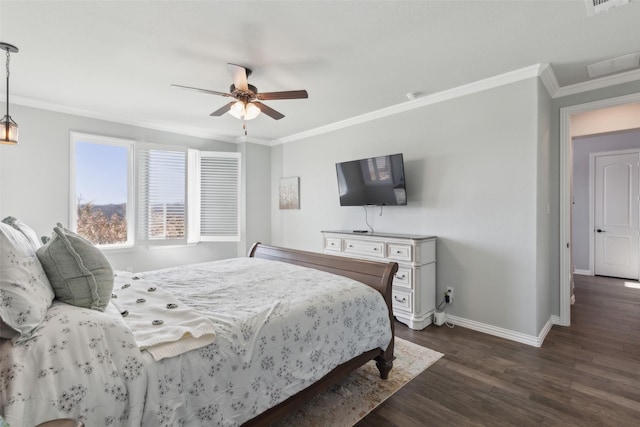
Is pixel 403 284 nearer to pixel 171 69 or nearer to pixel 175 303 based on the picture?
pixel 175 303

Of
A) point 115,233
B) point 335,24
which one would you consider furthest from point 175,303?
point 115,233

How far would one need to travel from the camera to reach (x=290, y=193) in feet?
17.5

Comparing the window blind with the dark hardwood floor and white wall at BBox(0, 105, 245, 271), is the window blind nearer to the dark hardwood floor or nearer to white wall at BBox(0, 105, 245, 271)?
white wall at BBox(0, 105, 245, 271)

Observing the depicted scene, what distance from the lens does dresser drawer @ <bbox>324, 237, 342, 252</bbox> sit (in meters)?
3.91

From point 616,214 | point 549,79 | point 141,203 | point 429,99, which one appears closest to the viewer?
point 549,79

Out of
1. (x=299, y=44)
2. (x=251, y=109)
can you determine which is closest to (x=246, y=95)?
(x=251, y=109)

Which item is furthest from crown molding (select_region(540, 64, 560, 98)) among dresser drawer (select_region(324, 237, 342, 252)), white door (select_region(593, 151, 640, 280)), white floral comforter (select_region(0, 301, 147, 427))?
white floral comforter (select_region(0, 301, 147, 427))

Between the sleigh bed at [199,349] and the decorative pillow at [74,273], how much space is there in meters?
0.06

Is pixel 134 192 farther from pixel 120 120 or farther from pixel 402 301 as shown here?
pixel 402 301

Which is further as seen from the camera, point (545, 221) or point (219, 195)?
point (219, 195)

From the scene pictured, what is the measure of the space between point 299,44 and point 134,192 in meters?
3.41

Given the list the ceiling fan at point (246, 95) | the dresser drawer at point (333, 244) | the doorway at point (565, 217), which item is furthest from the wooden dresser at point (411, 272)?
the ceiling fan at point (246, 95)

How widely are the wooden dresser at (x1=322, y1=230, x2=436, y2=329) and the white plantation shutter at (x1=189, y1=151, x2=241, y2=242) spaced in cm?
271

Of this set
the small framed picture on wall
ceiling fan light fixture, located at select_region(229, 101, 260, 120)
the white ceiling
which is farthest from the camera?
the small framed picture on wall
